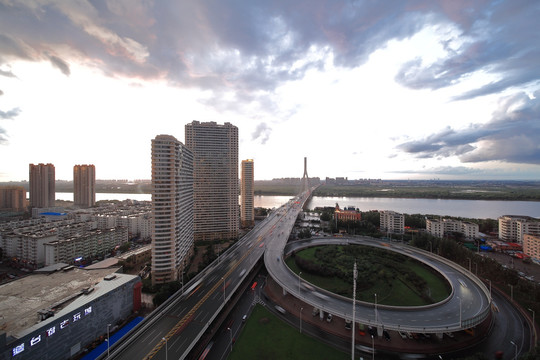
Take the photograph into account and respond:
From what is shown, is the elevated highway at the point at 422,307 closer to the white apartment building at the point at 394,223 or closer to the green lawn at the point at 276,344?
the green lawn at the point at 276,344

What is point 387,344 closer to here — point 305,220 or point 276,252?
point 276,252

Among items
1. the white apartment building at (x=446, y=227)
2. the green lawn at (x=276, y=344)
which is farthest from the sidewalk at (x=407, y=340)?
the white apartment building at (x=446, y=227)

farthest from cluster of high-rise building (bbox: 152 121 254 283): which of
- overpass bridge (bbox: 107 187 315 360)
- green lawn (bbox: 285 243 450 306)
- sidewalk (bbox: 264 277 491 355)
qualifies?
sidewalk (bbox: 264 277 491 355)

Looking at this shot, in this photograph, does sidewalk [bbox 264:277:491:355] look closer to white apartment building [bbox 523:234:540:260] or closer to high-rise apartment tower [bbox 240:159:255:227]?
white apartment building [bbox 523:234:540:260]

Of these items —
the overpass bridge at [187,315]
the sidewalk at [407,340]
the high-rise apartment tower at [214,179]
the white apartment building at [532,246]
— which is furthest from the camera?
the high-rise apartment tower at [214,179]

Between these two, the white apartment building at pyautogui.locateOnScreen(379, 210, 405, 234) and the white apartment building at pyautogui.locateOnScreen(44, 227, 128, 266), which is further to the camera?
the white apartment building at pyautogui.locateOnScreen(379, 210, 405, 234)

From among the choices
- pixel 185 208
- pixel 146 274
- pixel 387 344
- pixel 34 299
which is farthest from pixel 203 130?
pixel 387 344

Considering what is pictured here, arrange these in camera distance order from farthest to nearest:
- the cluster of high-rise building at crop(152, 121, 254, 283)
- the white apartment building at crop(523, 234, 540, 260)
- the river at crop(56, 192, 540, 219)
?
1. the river at crop(56, 192, 540, 219)
2. the white apartment building at crop(523, 234, 540, 260)
3. the cluster of high-rise building at crop(152, 121, 254, 283)

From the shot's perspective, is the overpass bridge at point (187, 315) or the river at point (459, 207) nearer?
the overpass bridge at point (187, 315)
